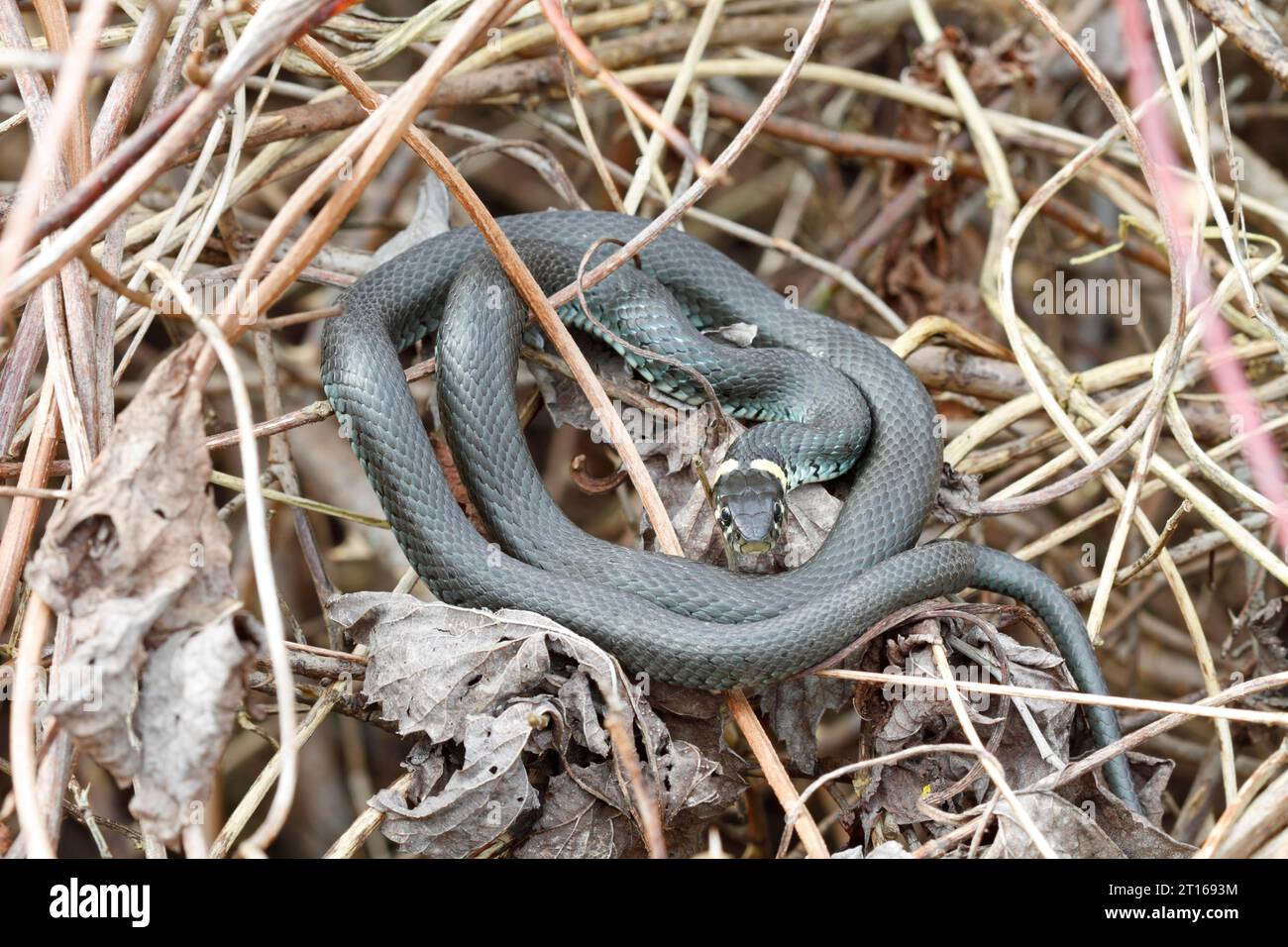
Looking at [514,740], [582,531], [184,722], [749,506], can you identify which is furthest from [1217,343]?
[184,722]

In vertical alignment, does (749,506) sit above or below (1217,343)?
below

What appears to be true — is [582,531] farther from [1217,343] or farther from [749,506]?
[1217,343]

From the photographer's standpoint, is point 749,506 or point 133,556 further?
point 749,506

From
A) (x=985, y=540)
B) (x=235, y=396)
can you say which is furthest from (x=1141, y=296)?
(x=235, y=396)

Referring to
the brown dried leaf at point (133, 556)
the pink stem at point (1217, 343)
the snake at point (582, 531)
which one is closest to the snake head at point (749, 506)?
the snake at point (582, 531)

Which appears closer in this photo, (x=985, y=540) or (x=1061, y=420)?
(x=1061, y=420)

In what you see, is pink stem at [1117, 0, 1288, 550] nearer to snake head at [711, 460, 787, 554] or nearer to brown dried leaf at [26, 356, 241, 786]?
snake head at [711, 460, 787, 554]
